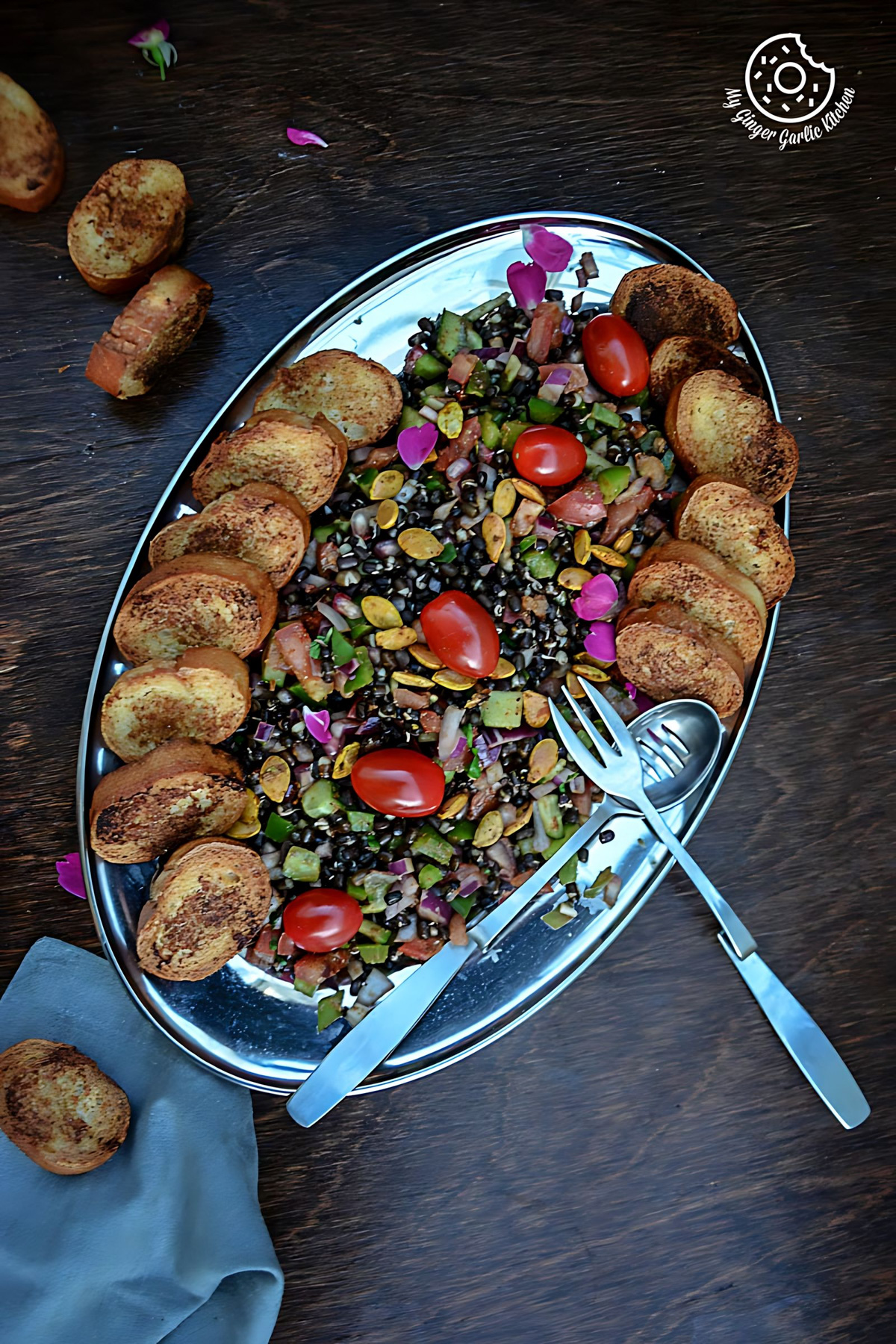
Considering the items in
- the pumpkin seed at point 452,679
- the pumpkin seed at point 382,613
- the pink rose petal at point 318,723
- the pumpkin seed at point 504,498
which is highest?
the pumpkin seed at point 504,498

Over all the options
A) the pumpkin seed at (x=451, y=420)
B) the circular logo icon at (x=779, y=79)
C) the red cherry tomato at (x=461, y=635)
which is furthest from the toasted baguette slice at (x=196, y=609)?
the circular logo icon at (x=779, y=79)

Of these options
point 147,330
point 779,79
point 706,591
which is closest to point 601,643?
point 706,591

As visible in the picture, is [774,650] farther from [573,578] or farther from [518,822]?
[518,822]

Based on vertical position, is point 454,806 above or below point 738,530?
below

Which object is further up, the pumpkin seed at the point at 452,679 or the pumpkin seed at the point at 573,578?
the pumpkin seed at the point at 573,578

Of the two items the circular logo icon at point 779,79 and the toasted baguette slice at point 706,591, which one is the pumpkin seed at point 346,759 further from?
the circular logo icon at point 779,79

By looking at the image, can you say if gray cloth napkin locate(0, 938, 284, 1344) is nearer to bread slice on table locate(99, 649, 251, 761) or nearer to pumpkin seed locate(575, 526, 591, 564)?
bread slice on table locate(99, 649, 251, 761)

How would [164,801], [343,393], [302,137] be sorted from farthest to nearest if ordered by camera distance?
[302,137] < [343,393] < [164,801]
